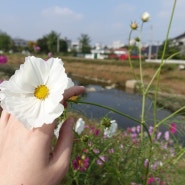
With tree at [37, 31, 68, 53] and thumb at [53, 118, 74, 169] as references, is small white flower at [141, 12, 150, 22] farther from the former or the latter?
tree at [37, 31, 68, 53]

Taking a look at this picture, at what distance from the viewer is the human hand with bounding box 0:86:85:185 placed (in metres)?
0.42

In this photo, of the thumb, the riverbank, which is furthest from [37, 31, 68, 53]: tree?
the thumb

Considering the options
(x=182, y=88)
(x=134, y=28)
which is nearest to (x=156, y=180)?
(x=134, y=28)

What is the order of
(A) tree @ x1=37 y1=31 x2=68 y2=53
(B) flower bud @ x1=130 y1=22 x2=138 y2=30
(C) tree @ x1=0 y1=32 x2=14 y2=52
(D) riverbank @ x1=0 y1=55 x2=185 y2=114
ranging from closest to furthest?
(B) flower bud @ x1=130 y1=22 x2=138 y2=30 → (D) riverbank @ x1=0 y1=55 x2=185 y2=114 → (A) tree @ x1=37 y1=31 x2=68 y2=53 → (C) tree @ x1=0 y1=32 x2=14 y2=52

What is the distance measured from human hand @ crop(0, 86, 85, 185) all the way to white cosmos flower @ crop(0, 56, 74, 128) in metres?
0.02

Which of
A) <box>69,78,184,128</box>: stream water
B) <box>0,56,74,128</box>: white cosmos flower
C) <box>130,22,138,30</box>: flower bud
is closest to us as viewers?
<box>0,56,74,128</box>: white cosmos flower

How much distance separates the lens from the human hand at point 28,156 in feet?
1.37

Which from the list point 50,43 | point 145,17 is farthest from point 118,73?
point 50,43

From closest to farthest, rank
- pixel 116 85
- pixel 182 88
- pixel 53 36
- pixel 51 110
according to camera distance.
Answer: pixel 51 110 → pixel 182 88 → pixel 116 85 → pixel 53 36

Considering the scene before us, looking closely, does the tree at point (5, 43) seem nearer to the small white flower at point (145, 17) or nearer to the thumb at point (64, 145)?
the small white flower at point (145, 17)

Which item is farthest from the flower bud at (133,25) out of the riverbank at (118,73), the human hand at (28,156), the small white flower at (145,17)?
the riverbank at (118,73)

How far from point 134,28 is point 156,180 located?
0.95 m

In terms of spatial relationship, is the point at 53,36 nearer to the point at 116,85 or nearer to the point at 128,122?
the point at 116,85

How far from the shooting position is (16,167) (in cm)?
43
